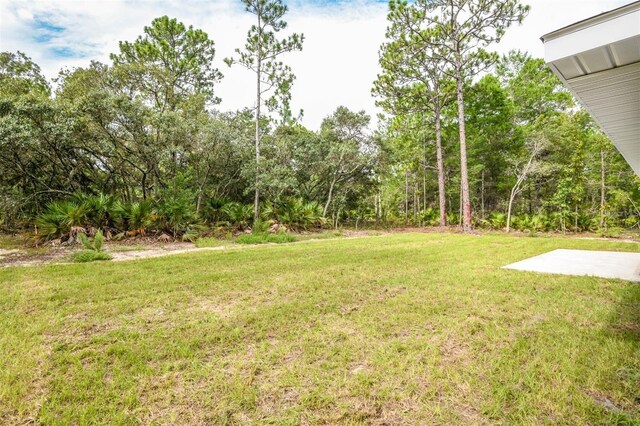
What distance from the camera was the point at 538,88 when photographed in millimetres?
19469

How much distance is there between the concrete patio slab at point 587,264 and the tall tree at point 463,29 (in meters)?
6.45

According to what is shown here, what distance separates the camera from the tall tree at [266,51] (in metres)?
13.0

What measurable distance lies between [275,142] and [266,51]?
157 inches

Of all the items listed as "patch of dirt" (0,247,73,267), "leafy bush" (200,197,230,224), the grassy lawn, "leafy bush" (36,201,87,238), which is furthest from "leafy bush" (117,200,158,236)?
the grassy lawn

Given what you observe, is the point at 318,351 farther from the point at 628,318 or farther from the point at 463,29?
the point at 463,29

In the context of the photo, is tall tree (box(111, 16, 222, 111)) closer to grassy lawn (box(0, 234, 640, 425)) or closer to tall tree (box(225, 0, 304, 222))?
tall tree (box(225, 0, 304, 222))

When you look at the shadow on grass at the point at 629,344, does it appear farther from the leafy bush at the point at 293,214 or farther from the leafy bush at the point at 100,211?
the leafy bush at the point at 100,211

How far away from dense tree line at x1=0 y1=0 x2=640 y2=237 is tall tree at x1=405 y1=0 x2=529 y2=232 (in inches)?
2.5

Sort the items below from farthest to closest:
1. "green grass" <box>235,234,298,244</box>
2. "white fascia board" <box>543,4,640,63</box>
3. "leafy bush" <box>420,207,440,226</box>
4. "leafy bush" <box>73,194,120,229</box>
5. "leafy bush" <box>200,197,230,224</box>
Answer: "leafy bush" <box>420,207,440,226</box>
"leafy bush" <box>200,197,230,224</box>
"green grass" <box>235,234,298,244</box>
"leafy bush" <box>73,194,120,229</box>
"white fascia board" <box>543,4,640,63</box>

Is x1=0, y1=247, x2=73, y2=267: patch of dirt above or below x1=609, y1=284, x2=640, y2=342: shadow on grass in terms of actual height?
above

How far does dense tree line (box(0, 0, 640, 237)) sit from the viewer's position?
9.68 metres

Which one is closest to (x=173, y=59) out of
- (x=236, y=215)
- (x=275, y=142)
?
(x=275, y=142)

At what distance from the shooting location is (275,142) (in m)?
14.9

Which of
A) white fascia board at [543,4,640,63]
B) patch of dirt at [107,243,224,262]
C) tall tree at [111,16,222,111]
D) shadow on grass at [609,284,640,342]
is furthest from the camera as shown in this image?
A: tall tree at [111,16,222,111]
